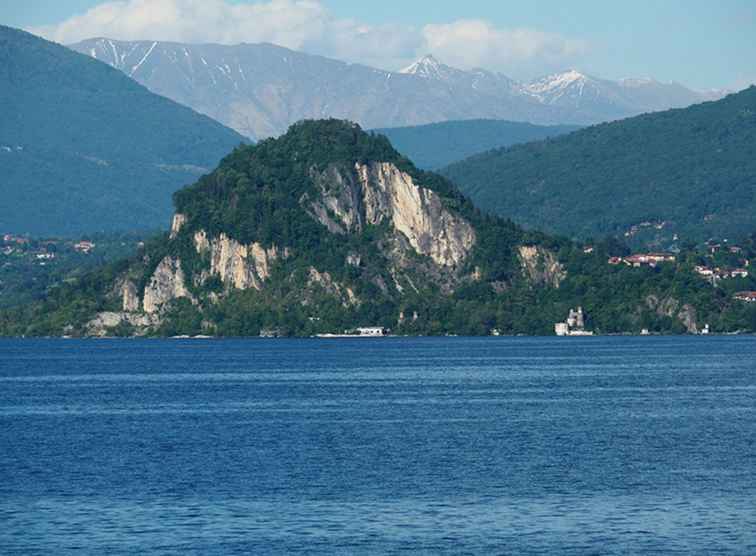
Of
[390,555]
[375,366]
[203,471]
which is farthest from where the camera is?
[375,366]

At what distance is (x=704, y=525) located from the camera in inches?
2512

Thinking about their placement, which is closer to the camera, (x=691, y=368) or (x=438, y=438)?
(x=438, y=438)

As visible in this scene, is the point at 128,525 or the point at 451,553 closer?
the point at 451,553

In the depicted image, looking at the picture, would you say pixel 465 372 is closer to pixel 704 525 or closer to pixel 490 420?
pixel 490 420

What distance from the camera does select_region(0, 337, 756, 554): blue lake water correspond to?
62.9 meters

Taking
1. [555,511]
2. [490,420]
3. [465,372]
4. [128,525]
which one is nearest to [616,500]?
[555,511]

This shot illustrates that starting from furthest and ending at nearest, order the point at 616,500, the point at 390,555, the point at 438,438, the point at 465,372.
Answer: the point at 465,372 < the point at 438,438 < the point at 616,500 < the point at 390,555

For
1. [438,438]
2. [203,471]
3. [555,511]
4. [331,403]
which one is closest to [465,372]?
[331,403]

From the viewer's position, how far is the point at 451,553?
60000 millimetres

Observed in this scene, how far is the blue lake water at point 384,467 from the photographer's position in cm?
6294

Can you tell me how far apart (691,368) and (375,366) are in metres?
31.0

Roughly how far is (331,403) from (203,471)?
42242 millimetres

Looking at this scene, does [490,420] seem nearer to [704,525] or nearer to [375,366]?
[704,525]

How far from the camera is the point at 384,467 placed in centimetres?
8069
